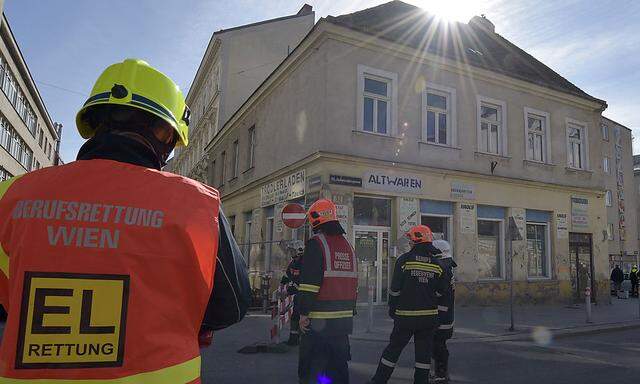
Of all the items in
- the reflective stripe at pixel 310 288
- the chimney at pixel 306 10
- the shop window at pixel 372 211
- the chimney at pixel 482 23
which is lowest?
the reflective stripe at pixel 310 288

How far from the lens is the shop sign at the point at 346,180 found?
45.1 ft

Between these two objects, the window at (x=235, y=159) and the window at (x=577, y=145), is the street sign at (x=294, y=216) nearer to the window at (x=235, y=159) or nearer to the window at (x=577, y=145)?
the window at (x=235, y=159)

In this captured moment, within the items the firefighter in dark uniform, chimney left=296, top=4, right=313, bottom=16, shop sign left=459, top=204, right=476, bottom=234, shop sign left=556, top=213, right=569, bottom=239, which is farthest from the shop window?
chimney left=296, top=4, right=313, bottom=16

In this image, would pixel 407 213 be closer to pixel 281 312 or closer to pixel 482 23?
pixel 281 312

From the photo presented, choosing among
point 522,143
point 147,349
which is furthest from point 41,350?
point 522,143

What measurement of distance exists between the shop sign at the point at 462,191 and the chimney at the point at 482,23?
A: 8.99 metres

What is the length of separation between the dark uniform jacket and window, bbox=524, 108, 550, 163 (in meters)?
14.4

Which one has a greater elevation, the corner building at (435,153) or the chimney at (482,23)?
the chimney at (482,23)

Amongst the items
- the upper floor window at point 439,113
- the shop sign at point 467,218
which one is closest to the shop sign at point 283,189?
the upper floor window at point 439,113

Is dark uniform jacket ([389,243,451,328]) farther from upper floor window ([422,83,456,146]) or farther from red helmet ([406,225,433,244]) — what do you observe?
upper floor window ([422,83,456,146])

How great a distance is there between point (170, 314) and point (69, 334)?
29 cm

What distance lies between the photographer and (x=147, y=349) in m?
1.44

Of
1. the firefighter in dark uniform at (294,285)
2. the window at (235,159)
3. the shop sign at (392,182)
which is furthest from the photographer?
the window at (235,159)

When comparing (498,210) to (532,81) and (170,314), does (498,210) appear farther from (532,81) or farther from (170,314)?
(170,314)
